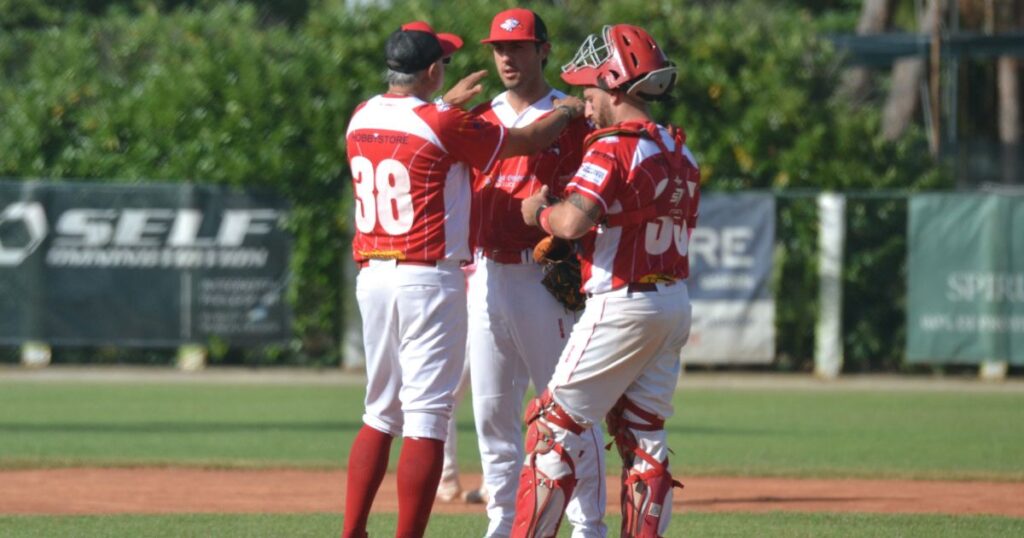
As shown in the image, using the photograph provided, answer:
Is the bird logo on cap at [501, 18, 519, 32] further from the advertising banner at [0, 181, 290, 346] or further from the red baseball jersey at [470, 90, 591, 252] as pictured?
the advertising banner at [0, 181, 290, 346]

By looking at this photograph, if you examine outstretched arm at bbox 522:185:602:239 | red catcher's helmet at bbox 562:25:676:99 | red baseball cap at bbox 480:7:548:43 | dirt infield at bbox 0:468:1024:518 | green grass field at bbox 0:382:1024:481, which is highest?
red baseball cap at bbox 480:7:548:43

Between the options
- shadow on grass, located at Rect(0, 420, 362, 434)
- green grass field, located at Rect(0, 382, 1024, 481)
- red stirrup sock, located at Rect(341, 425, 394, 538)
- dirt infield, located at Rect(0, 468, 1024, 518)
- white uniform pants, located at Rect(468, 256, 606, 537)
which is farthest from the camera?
shadow on grass, located at Rect(0, 420, 362, 434)

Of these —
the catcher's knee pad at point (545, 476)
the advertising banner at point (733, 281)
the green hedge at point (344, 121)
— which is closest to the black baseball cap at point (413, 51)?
the catcher's knee pad at point (545, 476)

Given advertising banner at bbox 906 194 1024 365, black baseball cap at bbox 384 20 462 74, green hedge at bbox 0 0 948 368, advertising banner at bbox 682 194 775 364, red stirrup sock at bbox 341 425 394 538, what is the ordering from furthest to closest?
green hedge at bbox 0 0 948 368 < advertising banner at bbox 682 194 775 364 < advertising banner at bbox 906 194 1024 365 < red stirrup sock at bbox 341 425 394 538 < black baseball cap at bbox 384 20 462 74

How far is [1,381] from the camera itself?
1678 cm

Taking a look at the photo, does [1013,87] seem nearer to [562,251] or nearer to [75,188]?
[75,188]

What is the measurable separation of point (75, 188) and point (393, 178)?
12.7 m

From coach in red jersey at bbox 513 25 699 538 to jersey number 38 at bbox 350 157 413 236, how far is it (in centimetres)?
56

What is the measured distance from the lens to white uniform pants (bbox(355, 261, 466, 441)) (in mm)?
6523

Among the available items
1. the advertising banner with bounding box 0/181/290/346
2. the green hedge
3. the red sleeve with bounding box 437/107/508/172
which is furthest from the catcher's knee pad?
the advertising banner with bounding box 0/181/290/346

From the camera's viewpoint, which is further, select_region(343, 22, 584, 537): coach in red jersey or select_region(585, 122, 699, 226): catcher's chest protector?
select_region(343, 22, 584, 537): coach in red jersey

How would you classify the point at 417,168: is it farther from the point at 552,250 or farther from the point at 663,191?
the point at 663,191

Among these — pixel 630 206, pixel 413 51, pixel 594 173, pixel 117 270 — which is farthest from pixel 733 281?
pixel 594 173

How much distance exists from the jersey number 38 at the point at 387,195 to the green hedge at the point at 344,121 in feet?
38.6
